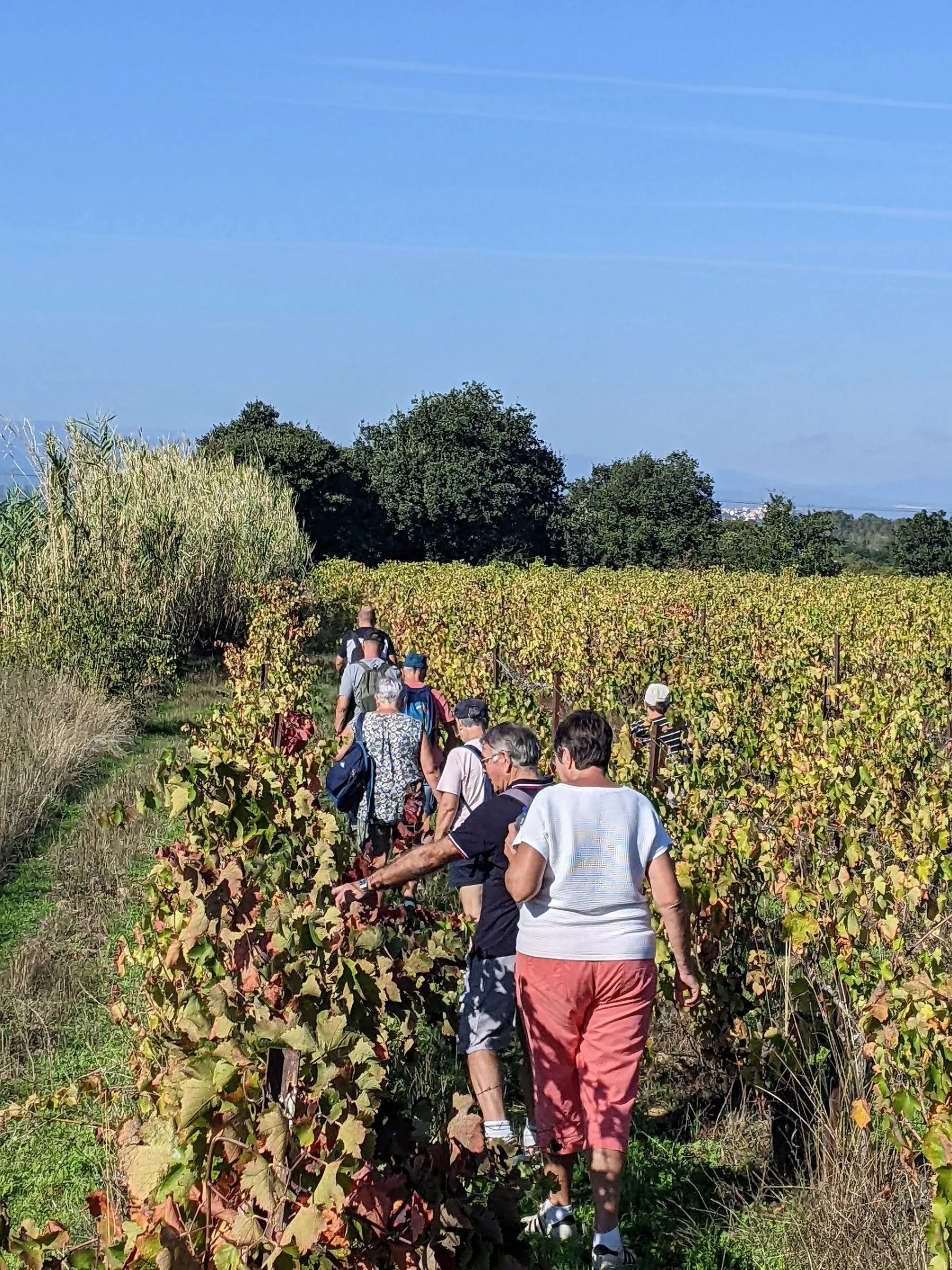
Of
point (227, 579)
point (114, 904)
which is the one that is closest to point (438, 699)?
point (114, 904)

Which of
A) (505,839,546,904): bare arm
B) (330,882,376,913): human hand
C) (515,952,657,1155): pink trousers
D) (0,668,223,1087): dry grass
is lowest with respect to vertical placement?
(0,668,223,1087): dry grass

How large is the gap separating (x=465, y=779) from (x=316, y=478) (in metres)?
44.3

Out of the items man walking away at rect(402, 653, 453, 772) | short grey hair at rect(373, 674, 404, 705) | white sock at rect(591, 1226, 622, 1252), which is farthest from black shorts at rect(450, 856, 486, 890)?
man walking away at rect(402, 653, 453, 772)

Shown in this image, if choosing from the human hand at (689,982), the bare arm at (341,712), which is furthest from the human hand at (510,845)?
the bare arm at (341,712)

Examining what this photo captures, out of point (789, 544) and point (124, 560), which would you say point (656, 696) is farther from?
point (789, 544)

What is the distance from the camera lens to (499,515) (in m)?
54.1

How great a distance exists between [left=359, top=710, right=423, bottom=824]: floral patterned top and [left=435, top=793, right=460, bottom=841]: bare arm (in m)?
1.31

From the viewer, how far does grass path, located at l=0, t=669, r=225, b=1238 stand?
4660mm

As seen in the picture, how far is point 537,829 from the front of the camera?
12.9ft

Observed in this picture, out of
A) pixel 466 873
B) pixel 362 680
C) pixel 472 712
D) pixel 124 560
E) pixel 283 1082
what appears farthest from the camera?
pixel 124 560

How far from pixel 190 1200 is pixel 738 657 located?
987cm

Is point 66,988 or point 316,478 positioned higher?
point 316,478

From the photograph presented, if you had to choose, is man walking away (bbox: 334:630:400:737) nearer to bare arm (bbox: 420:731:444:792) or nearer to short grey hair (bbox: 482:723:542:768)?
bare arm (bbox: 420:731:444:792)

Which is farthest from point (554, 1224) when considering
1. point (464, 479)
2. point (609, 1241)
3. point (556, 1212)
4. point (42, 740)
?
point (464, 479)
